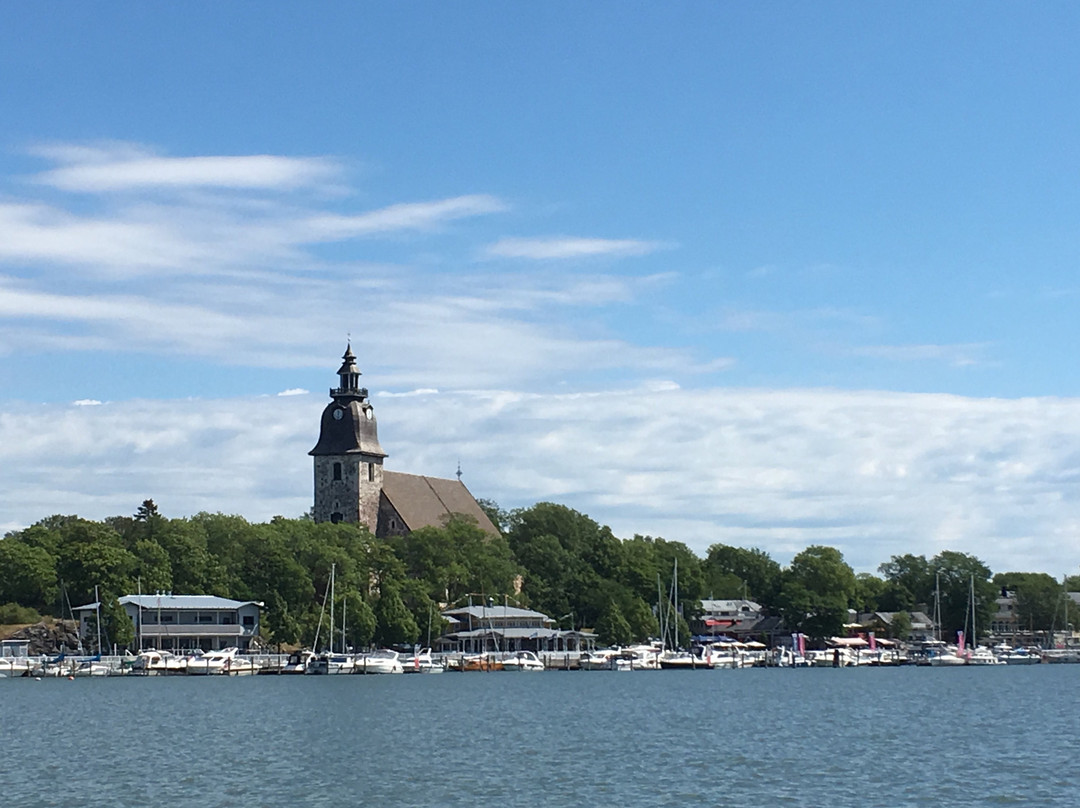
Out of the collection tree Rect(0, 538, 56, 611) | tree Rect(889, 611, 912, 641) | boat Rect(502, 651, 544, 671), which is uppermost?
tree Rect(0, 538, 56, 611)

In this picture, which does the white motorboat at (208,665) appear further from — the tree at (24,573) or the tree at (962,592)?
the tree at (962,592)

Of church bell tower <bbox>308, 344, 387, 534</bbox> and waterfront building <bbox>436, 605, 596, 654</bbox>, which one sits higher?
church bell tower <bbox>308, 344, 387, 534</bbox>

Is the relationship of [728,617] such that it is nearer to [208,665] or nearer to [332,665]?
[332,665]

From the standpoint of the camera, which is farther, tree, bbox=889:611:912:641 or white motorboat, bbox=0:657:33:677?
tree, bbox=889:611:912:641

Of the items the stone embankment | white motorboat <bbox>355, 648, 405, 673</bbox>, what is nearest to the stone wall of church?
white motorboat <bbox>355, 648, 405, 673</bbox>

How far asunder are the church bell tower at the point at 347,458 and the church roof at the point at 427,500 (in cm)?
305

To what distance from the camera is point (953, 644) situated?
169 metres

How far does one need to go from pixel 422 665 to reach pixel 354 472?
127 ft

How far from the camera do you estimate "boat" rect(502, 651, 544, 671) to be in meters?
124

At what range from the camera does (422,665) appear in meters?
116

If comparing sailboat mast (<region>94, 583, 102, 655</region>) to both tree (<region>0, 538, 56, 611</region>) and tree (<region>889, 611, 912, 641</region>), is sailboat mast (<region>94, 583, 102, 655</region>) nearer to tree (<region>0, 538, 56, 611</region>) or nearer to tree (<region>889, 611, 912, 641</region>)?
tree (<region>0, 538, 56, 611</region>)

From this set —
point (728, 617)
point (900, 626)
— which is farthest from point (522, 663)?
point (728, 617)

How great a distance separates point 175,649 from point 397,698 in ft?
140

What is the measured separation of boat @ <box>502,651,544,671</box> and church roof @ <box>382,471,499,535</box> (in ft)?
86.0
